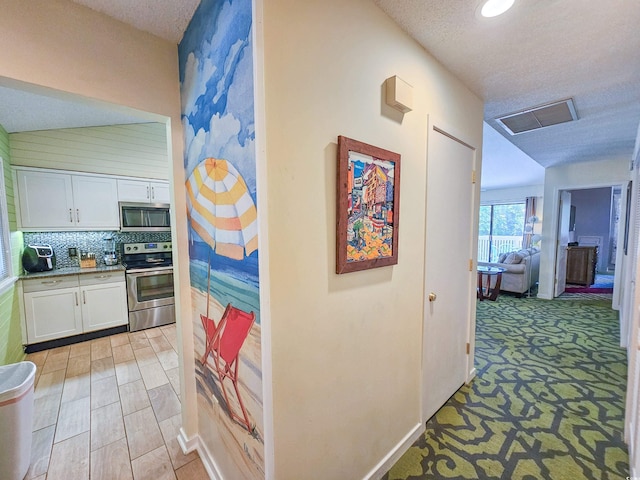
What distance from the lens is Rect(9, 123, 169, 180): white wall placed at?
321 centimetres

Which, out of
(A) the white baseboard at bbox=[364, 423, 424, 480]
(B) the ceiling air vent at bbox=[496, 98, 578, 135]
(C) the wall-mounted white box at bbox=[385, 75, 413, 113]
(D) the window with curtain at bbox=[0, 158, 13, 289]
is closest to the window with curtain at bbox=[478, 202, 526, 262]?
(B) the ceiling air vent at bbox=[496, 98, 578, 135]

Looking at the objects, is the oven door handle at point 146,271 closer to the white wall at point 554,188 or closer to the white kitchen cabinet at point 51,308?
the white kitchen cabinet at point 51,308

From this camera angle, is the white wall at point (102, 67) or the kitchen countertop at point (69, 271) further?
the kitchen countertop at point (69, 271)

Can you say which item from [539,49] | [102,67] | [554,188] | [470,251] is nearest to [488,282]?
[554,188]

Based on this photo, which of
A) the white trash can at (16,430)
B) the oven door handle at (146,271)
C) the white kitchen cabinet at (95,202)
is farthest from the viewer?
the oven door handle at (146,271)

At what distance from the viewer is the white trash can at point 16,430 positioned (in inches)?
55.6

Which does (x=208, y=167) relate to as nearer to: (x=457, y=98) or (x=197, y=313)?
(x=197, y=313)

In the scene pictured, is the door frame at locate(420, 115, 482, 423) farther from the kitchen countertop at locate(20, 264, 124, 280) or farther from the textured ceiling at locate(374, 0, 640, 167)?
the kitchen countertop at locate(20, 264, 124, 280)

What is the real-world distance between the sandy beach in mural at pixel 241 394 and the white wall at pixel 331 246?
11cm

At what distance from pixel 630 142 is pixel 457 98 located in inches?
137

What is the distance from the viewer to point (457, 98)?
1.97 meters

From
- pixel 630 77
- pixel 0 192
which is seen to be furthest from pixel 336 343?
pixel 0 192

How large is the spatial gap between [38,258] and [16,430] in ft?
8.57

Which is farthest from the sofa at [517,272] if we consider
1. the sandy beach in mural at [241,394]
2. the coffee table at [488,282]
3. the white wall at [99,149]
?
the white wall at [99,149]
